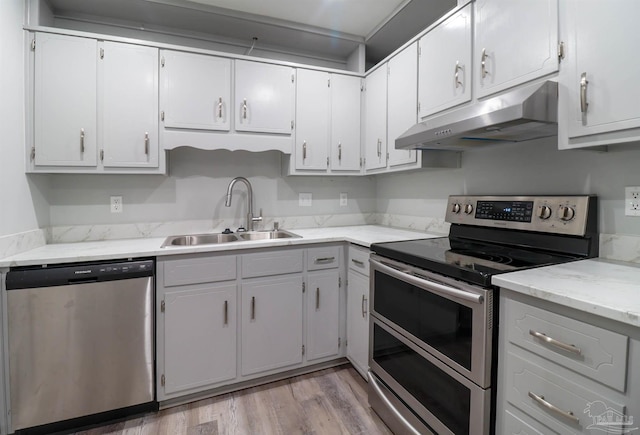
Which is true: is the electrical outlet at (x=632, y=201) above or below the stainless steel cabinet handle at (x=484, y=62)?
below

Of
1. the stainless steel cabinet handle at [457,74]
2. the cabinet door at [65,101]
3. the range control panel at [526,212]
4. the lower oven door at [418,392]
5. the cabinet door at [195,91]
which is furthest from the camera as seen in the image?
the cabinet door at [195,91]

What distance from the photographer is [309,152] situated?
8.27 feet

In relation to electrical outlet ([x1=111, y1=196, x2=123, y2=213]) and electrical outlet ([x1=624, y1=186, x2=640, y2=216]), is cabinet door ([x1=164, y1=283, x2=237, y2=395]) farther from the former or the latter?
electrical outlet ([x1=624, y1=186, x2=640, y2=216])

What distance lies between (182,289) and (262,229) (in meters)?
0.94

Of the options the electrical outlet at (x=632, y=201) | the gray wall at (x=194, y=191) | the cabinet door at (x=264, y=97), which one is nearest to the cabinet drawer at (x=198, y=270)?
the gray wall at (x=194, y=191)

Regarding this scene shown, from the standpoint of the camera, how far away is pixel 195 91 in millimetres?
2141

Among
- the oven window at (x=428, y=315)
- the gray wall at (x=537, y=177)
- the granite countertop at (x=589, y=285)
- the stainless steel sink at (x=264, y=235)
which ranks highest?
the gray wall at (x=537, y=177)

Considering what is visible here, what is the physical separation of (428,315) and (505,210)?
0.79 meters

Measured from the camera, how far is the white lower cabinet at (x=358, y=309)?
2.01 m

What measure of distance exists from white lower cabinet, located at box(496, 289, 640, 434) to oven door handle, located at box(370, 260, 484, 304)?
0.10 meters

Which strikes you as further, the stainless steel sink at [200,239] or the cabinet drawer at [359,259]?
the stainless steel sink at [200,239]

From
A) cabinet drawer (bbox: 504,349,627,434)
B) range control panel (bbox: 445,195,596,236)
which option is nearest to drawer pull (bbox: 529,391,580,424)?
A: cabinet drawer (bbox: 504,349,627,434)

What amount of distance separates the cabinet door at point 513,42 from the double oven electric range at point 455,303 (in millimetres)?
606

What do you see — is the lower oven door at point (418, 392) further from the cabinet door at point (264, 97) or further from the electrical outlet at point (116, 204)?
the electrical outlet at point (116, 204)
